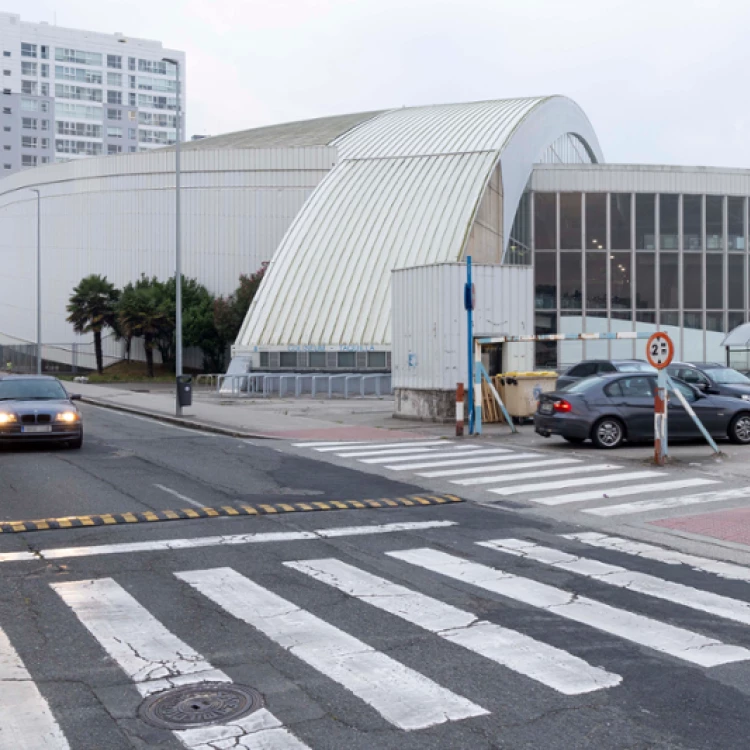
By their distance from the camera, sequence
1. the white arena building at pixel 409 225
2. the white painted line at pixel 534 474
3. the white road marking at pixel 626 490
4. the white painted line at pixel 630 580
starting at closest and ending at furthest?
the white painted line at pixel 630 580
the white road marking at pixel 626 490
the white painted line at pixel 534 474
the white arena building at pixel 409 225

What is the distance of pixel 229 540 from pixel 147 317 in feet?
135

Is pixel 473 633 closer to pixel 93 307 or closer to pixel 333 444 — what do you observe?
pixel 333 444

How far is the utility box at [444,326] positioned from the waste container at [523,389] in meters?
1.17

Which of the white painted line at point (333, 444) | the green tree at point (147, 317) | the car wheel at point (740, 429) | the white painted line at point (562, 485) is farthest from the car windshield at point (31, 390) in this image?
the green tree at point (147, 317)

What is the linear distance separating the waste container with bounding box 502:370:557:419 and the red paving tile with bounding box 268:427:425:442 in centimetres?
281

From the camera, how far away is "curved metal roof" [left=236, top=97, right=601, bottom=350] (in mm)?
39575

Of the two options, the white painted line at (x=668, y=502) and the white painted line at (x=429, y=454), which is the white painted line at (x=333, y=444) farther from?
the white painted line at (x=668, y=502)

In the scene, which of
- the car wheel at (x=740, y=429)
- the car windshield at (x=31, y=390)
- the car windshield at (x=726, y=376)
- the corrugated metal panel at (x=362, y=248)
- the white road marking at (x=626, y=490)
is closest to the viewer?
the white road marking at (x=626, y=490)

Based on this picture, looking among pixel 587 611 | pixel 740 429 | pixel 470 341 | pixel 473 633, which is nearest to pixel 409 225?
pixel 470 341

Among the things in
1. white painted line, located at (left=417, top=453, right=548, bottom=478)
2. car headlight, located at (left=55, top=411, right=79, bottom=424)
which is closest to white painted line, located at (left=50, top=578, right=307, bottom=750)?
white painted line, located at (left=417, top=453, right=548, bottom=478)

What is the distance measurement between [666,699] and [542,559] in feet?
13.1

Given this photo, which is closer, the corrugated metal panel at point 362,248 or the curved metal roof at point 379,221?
the corrugated metal panel at point 362,248

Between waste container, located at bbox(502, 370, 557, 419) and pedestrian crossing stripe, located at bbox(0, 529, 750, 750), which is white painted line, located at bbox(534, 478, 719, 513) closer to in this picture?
pedestrian crossing stripe, located at bbox(0, 529, 750, 750)

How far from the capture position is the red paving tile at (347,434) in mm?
21859
